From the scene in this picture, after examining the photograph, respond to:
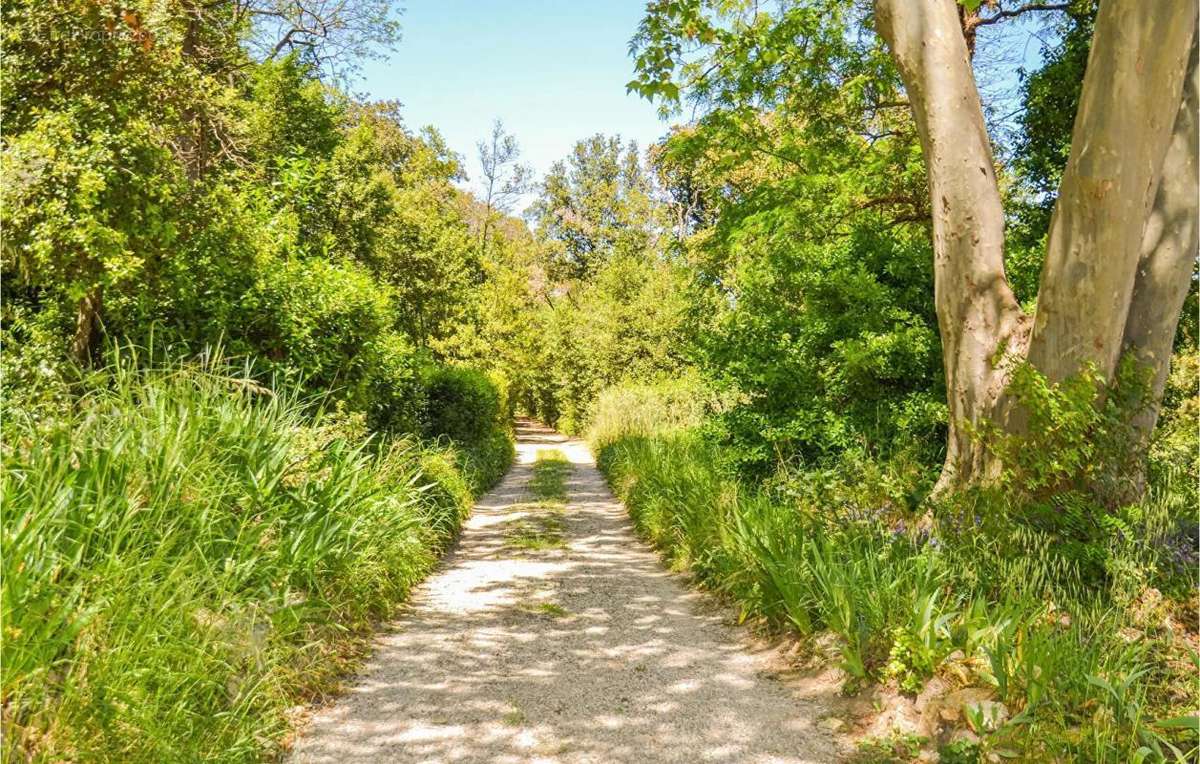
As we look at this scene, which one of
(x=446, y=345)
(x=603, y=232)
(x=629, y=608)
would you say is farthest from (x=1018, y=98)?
(x=603, y=232)

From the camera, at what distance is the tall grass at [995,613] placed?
3.06 meters

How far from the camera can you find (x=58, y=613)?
265 centimetres

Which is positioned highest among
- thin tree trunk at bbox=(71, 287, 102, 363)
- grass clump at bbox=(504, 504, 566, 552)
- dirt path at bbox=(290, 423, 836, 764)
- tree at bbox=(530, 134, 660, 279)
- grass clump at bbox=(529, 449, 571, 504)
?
tree at bbox=(530, 134, 660, 279)

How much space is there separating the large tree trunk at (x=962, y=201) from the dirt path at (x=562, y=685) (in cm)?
230

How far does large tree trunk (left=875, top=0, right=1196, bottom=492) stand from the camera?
4.06 metres

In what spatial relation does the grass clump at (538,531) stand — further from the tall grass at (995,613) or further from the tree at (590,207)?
the tree at (590,207)

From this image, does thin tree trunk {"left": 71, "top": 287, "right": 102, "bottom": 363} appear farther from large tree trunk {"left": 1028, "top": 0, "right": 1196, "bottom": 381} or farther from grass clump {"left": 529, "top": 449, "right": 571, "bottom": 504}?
large tree trunk {"left": 1028, "top": 0, "right": 1196, "bottom": 381}

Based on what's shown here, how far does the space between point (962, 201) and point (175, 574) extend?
4.99 metres

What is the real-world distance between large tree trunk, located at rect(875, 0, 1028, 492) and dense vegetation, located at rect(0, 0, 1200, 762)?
0.36ft

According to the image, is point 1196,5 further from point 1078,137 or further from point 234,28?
point 234,28

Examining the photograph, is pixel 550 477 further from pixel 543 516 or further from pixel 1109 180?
pixel 1109 180

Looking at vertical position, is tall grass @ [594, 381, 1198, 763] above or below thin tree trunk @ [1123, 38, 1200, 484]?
below

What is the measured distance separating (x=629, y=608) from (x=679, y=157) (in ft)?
20.0

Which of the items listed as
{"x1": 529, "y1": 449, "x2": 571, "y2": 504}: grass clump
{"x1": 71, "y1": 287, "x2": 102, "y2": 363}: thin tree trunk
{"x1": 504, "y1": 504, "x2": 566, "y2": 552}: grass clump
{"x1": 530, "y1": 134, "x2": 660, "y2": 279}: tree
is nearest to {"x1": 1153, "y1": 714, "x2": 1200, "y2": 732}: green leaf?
{"x1": 504, "y1": 504, "x2": 566, "y2": 552}: grass clump
